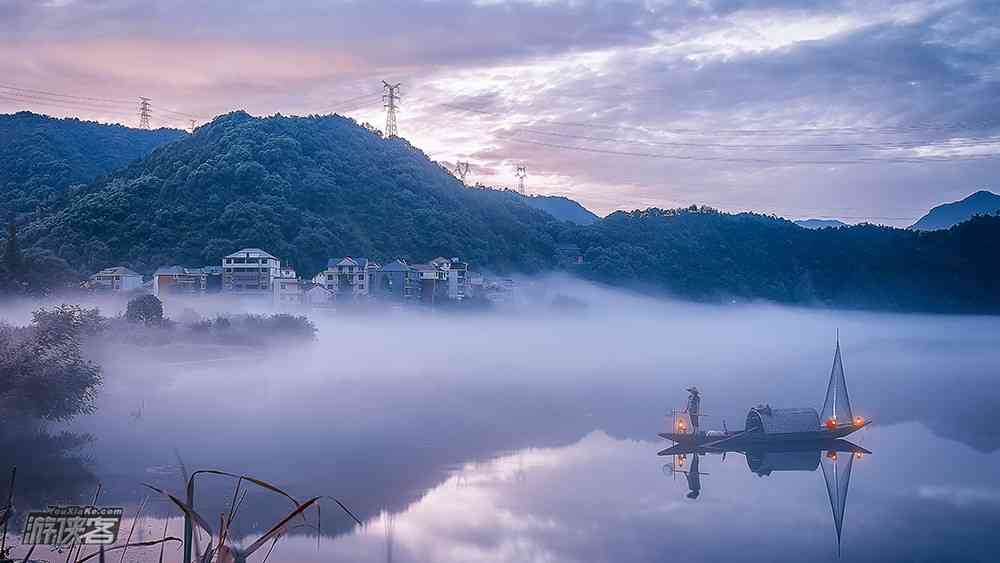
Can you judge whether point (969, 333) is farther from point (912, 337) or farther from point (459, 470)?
point (459, 470)

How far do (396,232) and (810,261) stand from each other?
42190mm

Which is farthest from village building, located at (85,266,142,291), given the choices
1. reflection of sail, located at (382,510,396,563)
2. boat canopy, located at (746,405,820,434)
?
reflection of sail, located at (382,510,396,563)

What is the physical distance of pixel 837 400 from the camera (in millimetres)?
22875

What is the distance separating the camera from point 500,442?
20234 millimetres

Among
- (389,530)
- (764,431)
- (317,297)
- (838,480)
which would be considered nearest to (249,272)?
(317,297)

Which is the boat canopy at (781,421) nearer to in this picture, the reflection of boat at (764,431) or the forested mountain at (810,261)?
the reflection of boat at (764,431)

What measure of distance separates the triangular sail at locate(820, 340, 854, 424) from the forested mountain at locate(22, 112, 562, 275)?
34480mm

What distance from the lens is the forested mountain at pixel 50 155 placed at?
186ft

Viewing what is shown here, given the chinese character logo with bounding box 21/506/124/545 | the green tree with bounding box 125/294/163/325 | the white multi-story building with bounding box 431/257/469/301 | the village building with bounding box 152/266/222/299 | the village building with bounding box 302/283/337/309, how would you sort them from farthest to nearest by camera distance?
1. the white multi-story building with bounding box 431/257/469/301
2. the village building with bounding box 302/283/337/309
3. the village building with bounding box 152/266/222/299
4. the green tree with bounding box 125/294/163/325
5. the chinese character logo with bounding box 21/506/124/545

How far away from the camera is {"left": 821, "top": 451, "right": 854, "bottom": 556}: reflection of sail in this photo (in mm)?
14673

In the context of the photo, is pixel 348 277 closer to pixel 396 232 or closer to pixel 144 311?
→ pixel 396 232

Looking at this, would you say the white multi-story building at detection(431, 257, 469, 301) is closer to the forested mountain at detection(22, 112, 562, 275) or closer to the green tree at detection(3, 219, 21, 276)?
the forested mountain at detection(22, 112, 562, 275)

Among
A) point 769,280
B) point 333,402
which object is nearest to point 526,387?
point 333,402

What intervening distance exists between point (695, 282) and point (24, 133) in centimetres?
5810
